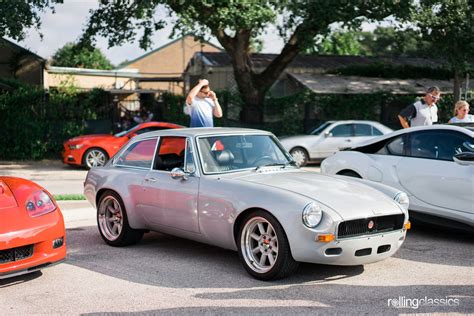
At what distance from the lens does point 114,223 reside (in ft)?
25.0

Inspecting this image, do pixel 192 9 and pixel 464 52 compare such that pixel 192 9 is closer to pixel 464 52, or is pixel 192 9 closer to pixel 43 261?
pixel 464 52

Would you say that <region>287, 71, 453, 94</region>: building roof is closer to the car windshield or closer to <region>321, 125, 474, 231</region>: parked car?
<region>321, 125, 474, 231</region>: parked car

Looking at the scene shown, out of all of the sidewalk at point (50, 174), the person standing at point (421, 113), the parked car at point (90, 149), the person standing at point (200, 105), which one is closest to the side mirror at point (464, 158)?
the person standing at point (421, 113)

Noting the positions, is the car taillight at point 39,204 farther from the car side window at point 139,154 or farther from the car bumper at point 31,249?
the car side window at point 139,154

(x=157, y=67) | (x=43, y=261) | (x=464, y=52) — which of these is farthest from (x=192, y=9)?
(x=157, y=67)

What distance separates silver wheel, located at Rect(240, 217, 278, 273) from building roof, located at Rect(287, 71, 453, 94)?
61.3 feet

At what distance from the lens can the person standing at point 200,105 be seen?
9.92m

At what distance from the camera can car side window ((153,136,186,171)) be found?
23.3 ft

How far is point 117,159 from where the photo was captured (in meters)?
7.84

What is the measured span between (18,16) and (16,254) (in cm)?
1370

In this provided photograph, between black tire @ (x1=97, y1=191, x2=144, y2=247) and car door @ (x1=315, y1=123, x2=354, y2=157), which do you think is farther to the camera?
car door @ (x1=315, y1=123, x2=354, y2=157)

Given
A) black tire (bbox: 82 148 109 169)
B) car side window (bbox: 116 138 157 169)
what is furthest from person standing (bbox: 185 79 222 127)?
black tire (bbox: 82 148 109 169)

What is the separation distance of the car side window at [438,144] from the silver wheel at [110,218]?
12.5 ft

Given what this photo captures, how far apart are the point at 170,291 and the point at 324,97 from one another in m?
18.7
